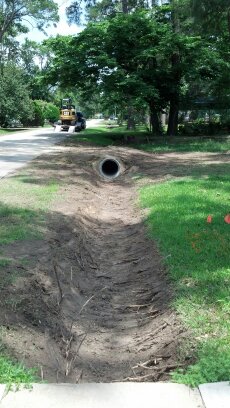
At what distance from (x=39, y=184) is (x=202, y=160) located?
8784mm

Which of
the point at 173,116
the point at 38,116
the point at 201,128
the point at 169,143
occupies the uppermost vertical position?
the point at 38,116

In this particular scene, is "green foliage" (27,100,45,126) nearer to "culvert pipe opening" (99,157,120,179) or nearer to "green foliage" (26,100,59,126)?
"green foliage" (26,100,59,126)

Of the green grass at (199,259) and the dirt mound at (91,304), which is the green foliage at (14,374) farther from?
the green grass at (199,259)

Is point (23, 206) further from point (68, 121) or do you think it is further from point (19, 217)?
point (68, 121)

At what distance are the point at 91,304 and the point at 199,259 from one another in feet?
5.15

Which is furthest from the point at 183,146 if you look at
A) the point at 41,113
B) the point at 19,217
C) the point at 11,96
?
the point at 41,113

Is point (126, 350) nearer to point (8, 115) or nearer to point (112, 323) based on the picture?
point (112, 323)

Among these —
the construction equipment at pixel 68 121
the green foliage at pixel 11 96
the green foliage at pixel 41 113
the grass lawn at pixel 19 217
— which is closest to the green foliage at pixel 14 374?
the grass lawn at pixel 19 217

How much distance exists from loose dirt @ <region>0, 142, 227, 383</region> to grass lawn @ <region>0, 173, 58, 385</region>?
6.2 inches

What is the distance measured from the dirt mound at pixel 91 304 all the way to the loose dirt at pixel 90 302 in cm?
1

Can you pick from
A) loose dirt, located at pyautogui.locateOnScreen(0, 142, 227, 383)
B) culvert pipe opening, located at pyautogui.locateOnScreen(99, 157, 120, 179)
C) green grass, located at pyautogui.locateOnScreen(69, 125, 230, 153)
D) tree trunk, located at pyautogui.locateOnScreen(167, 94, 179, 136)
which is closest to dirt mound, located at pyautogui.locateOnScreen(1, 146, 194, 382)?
loose dirt, located at pyautogui.locateOnScreen(0, 142, 227, 383)

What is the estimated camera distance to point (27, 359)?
420cm

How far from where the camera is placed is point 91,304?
21.0 feet

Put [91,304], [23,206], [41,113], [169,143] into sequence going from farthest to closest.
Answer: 1. [41,113]
2. [169,143]
3. [23,206]
4. [91,304]
